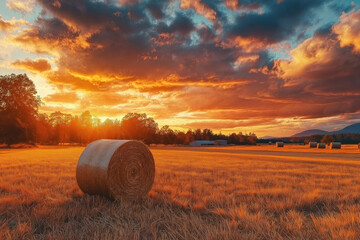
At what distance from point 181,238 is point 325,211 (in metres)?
4.26

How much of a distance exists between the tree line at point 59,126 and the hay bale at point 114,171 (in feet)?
161

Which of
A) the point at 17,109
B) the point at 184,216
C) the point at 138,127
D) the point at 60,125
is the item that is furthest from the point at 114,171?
the point at 60,125

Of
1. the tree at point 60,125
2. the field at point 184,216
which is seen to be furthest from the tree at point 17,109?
the field at point 184,216

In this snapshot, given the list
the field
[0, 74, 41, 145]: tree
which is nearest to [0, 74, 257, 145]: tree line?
[0, 74, 41, 145]: tree

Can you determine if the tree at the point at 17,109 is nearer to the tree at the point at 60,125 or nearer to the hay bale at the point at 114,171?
the tree at the point at 60,125

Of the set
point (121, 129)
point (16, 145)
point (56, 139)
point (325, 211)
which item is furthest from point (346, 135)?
point (325, 211)

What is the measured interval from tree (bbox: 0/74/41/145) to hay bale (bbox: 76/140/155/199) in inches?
1934

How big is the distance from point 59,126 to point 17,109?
160ft

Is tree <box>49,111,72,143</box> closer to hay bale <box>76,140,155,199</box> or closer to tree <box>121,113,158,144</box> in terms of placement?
tree <box>121,113,158,144</box>

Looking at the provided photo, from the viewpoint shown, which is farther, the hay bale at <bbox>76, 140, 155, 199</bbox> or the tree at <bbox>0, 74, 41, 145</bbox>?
the tree at <bbox>0, 74, 41, 145</bbox>

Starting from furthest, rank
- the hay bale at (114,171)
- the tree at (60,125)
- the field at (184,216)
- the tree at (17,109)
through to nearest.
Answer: the tree at (60,125) → the tree at (17,109) → the hay bale at (114,171) → the field at (184,216)

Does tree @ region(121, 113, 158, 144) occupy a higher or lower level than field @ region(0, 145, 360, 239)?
higher

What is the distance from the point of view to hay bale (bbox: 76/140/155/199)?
7.82 m

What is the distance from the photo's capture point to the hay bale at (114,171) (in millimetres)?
7820
